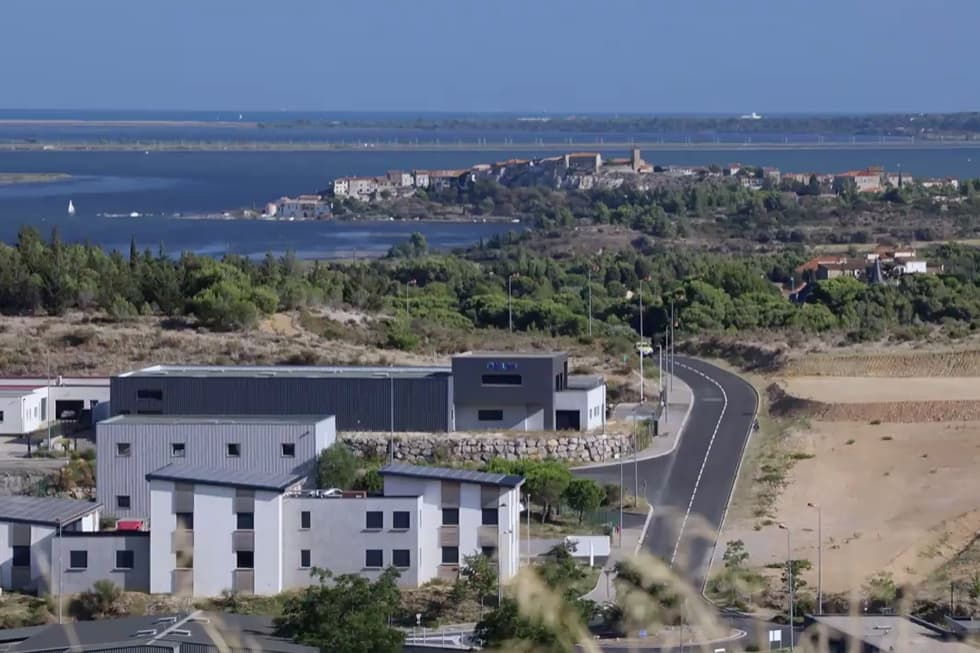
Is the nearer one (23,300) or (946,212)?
(23,300)

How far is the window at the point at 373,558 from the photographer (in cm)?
2022

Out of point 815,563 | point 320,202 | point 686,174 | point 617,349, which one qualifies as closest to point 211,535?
point 815,563

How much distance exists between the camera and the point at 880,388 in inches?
1303

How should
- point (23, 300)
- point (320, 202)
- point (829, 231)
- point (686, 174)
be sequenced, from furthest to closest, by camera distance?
point (686, 174) → point (320, 202) → point (829, 231) → point (23, 300)

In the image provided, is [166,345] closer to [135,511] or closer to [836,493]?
[135,511]

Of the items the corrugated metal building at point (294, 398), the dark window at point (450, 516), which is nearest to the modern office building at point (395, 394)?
the corrugated metal building at point (294, 398)

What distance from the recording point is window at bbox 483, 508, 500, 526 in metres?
20.5

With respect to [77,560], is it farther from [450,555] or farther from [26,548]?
[450,555]

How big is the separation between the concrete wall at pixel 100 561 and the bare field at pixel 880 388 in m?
14.6

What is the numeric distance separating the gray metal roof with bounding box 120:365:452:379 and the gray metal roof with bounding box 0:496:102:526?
605 cm

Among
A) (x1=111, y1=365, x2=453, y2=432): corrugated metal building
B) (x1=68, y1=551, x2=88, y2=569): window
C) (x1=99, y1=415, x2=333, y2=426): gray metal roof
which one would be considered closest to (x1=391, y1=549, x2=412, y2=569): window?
(x1=68, y1=551, x2=88, y2=569): window

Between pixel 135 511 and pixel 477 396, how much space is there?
19.7 ft

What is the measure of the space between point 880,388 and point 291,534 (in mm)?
15729

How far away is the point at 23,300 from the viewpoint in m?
36.6
